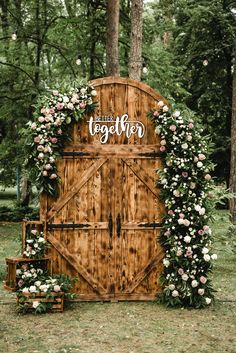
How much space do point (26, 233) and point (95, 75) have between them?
8.72m

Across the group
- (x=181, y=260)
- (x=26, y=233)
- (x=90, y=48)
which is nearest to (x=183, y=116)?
(x=181, y=260)

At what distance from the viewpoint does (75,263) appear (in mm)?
8562

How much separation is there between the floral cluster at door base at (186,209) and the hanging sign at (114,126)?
0.37 m

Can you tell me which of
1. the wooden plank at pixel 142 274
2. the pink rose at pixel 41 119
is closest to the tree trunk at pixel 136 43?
the pink rose at pixel 41 119

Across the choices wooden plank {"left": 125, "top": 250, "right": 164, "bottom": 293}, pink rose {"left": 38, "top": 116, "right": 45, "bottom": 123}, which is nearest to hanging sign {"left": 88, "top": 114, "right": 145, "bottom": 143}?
pink rose {"left": 38, "top": 116, "right": 45, "bottom": 123}

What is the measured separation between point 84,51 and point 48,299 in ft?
29.5

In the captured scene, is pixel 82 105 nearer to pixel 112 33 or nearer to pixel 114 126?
pixel 114 126

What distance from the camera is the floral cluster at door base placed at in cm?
834

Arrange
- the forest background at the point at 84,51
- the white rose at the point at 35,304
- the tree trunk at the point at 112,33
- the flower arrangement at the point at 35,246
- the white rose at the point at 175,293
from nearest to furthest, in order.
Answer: the white rose at the point at 35,304, the flower arrangement at the point at 35,246, the white rose at the point at 175,293, the tree trunk at the point at 112,33, the forest background at the point at 84,51

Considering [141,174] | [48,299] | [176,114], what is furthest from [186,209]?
[48,299]

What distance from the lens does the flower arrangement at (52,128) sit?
326 inches

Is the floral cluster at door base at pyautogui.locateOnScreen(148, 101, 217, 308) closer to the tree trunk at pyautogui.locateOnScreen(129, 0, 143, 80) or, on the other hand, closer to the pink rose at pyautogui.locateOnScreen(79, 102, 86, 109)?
the pink rose at pyautogui.locateOnScreen(79, 102, 86, 109)

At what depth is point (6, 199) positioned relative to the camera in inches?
1244

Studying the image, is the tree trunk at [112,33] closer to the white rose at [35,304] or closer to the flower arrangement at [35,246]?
the flower arrangement at [35,246]
